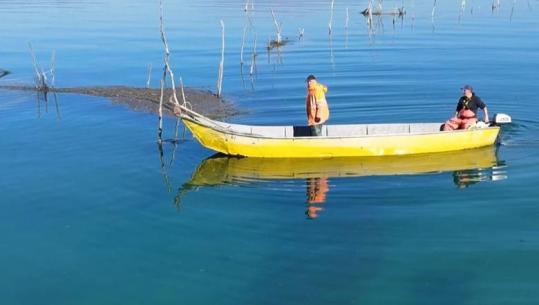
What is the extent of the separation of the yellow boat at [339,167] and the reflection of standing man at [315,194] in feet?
0.95

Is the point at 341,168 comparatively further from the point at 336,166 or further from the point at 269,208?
the point at 269,208

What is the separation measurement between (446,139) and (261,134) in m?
4.25

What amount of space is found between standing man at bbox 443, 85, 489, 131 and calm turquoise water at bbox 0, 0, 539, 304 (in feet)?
2.63

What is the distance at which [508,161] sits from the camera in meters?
14.2

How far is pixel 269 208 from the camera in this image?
12.0 m

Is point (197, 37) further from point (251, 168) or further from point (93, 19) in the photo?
point (251, 168)

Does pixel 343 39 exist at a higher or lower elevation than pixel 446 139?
higher

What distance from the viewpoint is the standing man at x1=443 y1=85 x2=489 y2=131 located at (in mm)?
14584

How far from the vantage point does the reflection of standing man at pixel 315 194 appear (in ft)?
38.8

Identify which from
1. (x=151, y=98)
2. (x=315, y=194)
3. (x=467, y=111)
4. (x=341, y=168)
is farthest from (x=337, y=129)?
(x=151, y=98)

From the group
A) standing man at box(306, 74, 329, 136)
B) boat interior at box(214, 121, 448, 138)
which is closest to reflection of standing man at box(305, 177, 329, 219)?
standing man at box(306, 74, 329, 136)

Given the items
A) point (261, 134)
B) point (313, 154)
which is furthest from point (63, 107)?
point (313, 154)

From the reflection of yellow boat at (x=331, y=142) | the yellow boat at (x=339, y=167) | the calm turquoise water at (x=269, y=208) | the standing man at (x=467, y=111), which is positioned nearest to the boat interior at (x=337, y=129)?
the reflection of yellow boat at (x=331, y=142)

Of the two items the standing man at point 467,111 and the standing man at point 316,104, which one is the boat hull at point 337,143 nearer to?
the standing man at point 467,111
